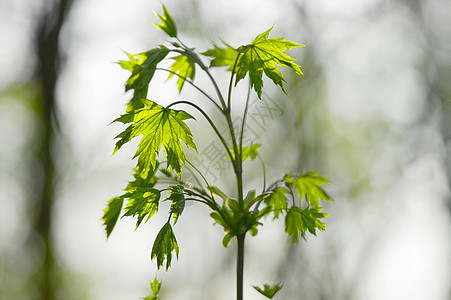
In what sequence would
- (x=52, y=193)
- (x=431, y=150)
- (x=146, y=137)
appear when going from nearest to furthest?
(x=146, y=137), (x=52, y=193), (x=431, y=150)

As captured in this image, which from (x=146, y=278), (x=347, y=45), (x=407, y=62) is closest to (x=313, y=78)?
(x=347, y=45)

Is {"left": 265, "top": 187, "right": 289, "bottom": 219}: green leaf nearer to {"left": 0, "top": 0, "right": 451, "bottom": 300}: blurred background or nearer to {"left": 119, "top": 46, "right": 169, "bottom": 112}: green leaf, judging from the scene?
{"left": 119, "top": 46, "right": 169, "bottom": 112}: green leaf

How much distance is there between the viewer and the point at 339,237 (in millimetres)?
3648

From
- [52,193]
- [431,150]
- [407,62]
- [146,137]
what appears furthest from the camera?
[407,62]

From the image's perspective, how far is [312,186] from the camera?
770mm

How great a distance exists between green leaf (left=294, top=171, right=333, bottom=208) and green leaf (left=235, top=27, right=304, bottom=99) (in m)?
0.20

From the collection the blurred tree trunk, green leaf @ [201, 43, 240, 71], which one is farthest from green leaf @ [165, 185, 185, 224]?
the blurred tree trunk

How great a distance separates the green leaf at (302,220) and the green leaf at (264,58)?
0.80 ft

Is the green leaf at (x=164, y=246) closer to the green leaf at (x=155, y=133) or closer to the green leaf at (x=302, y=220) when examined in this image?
the green leaf at (x=155, y=133)

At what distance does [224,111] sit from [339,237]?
3.25 meters

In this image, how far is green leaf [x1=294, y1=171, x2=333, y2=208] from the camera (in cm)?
75

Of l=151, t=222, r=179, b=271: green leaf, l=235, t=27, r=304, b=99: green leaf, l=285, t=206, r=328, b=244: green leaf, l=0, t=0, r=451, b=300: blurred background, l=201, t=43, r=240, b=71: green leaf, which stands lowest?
l=151, t=222, r=179, b=271: green leaf

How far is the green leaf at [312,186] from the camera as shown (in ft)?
2.47

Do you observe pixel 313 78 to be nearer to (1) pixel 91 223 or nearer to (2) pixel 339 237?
(2) pixel 339 237
